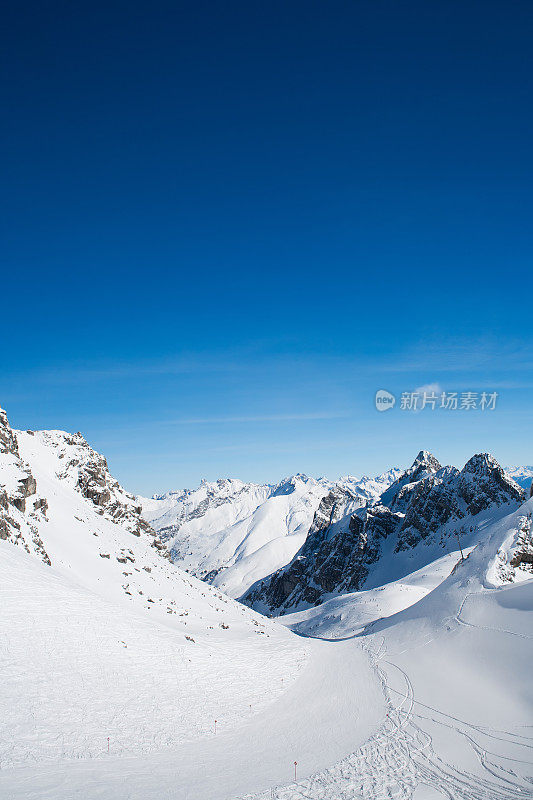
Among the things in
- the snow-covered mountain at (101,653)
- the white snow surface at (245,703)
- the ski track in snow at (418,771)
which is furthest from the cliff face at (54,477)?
the ski track in snow at (418,771)

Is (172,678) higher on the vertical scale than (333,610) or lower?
higher

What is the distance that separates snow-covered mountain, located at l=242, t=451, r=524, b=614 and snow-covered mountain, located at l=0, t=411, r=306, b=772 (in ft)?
364

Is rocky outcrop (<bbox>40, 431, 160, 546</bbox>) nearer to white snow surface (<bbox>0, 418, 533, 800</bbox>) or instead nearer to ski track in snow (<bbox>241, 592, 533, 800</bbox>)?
white snow surface (<bbox>0, 418, 533, 800</bbox>)

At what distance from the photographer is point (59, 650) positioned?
57.4 ft

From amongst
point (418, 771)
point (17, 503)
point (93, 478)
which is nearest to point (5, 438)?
point (17, 503)

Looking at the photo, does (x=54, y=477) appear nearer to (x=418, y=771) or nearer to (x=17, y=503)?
(x=17, y=503)

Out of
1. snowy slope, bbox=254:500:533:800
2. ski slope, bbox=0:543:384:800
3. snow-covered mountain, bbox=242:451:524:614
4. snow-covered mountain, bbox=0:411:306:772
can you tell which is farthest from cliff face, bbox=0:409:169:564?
snow-covered mountain, bbox=242:451:524:614

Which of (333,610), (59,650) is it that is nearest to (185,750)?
(59,650)

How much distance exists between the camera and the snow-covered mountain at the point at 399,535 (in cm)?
13500

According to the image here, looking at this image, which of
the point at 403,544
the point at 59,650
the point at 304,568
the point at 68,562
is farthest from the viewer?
the point at 304,568

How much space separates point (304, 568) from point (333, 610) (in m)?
103

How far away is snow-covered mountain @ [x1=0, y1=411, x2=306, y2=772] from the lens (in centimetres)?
1377

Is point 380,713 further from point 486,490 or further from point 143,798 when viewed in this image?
point 486,490

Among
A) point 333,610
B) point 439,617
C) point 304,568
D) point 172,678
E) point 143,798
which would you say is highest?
point 143,798
